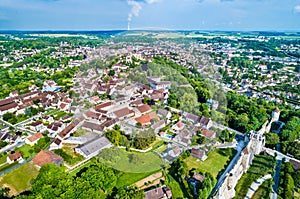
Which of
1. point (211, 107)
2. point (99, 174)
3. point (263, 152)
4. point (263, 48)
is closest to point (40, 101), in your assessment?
point (99, 174)

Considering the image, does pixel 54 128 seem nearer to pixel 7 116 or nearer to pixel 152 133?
pixel 7 116

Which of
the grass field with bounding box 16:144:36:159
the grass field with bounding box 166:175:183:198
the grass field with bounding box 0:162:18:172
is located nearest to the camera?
the grass field with bounding box 166:175:183:198

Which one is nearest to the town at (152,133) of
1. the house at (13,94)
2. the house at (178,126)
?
the house at (178,126)

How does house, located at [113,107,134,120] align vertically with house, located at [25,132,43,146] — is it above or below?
above

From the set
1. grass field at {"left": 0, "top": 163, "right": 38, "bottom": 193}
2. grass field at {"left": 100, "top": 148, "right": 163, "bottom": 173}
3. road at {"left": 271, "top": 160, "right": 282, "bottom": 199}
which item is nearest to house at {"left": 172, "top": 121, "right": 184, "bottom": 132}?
grass field at {"left": 100, "top": 148, "right": 163, "bottom": 173}

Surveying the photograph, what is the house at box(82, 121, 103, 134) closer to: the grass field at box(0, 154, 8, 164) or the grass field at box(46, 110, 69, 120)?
the grass field at box(0, 154, 8, 164)

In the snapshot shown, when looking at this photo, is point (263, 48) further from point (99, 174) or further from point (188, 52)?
point (99, 174)

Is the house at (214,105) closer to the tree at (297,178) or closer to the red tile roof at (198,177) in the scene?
the red tile roof at (198,177)
